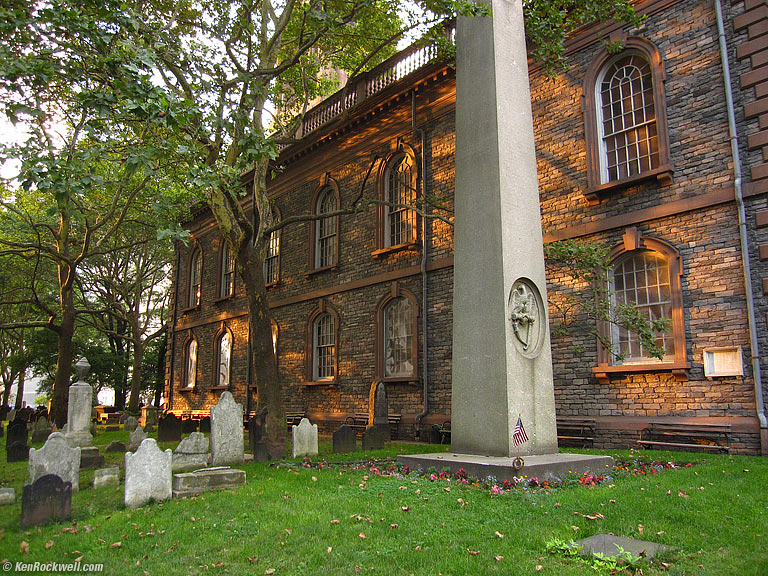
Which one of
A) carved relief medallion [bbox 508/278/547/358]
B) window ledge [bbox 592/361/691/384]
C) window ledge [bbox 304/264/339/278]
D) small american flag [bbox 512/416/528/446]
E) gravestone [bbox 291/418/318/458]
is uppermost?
window ledge [bbox 304/264/339/278]

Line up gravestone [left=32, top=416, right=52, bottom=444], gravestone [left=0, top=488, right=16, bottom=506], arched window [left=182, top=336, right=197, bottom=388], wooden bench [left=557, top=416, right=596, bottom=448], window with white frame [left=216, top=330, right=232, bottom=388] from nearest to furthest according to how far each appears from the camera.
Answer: gravestone [left=0, top=488, right=16, bottom=506] < wooden bench [left=557, top=416, right=596, bottom=448] < gravestone [left=32, top=416, right=52, bottom=444] < window with white frame [left=216, top=330, right=232, bottom=388] < arched window [left=182, top=336, right=197, bottom=388]

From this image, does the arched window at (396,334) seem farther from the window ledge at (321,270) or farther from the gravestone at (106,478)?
the gravestone at (106,478)

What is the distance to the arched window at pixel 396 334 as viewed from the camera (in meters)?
16.8

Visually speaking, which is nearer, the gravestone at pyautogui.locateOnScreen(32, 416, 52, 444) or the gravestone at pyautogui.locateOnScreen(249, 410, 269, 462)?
the gravestone at pyautogui.locateOnScreen(249, 410, 269, 462)

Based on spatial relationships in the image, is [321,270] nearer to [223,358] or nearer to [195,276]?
[223,358]

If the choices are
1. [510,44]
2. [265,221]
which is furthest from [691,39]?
[265,221]

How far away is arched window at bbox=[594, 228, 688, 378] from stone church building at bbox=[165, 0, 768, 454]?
0.03m

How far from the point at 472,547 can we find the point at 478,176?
4969 mm

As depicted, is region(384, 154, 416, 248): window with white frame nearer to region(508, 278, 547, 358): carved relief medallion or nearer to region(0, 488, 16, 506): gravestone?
region(508, 278, 547, 358): carved relief medallion

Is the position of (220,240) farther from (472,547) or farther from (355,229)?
(472,547)

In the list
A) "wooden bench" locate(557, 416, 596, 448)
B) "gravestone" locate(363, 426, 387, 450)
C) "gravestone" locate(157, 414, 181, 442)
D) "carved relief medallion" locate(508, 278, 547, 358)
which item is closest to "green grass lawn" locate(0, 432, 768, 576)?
"carved relief medallion" locate(508, 278, 547, 358)

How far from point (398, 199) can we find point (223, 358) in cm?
1220

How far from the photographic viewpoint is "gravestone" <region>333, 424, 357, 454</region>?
1199 centimetres

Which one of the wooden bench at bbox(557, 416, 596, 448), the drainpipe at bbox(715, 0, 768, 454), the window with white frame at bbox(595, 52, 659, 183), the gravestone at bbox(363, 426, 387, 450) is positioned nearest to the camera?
the drainpipe at bbox(715, 0, 768, 454)
